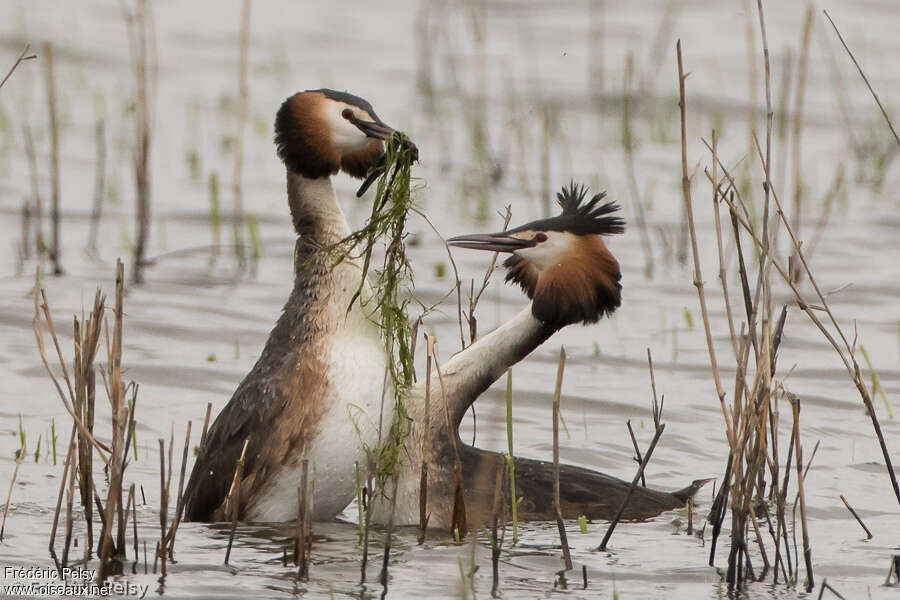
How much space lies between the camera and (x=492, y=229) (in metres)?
11.1

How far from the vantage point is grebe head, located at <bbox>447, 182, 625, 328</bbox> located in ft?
20.2

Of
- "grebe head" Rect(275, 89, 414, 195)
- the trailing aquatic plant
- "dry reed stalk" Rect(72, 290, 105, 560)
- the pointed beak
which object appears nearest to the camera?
"dry reed stalk" Rect(72, 290, 105, 560)

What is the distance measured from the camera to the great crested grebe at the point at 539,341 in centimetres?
610

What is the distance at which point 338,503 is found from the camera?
5965 mm

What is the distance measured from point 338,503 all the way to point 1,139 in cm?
758

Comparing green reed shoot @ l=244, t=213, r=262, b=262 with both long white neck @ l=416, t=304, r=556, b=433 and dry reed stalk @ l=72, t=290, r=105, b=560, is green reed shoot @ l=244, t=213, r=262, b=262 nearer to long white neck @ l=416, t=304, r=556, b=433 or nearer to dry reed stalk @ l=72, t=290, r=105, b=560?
long white neck @ l=416, t=304, r=556, b=433

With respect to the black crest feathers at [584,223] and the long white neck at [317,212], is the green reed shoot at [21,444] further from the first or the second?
the black crest feathers at [584,223]

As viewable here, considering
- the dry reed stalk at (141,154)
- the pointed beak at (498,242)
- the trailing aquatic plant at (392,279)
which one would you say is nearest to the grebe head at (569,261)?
the pointed beak at (498,242)

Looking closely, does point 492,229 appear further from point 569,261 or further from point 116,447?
point 116,447

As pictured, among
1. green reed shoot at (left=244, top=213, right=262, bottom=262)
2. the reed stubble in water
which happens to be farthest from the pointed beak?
green reed shoot at (left=244, top=213, right=262, bottom=262)

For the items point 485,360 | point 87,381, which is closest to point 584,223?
point 485,360

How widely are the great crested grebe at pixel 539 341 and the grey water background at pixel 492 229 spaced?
0.16 metres

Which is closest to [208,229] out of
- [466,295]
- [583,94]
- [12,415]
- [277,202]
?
[277,202]

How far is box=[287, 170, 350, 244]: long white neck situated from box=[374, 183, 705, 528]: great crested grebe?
570mm
